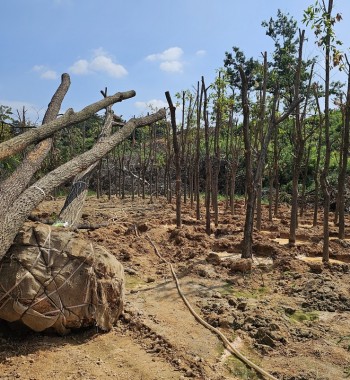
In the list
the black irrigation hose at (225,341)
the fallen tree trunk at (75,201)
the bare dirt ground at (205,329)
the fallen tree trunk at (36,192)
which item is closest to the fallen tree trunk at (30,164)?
the fallen tree trunk at (36,192)

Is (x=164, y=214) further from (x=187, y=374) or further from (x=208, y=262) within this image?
(x=187, y=374)

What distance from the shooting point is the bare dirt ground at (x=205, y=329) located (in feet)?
12.6

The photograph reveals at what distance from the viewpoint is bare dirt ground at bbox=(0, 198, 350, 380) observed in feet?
12.6

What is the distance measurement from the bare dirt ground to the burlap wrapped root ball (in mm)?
275

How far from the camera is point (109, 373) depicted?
3.71m

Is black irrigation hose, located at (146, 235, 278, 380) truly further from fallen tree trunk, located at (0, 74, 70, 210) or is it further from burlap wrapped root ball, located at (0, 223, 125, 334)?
fallen tree trunk, located at (0, 74, 70, 210)

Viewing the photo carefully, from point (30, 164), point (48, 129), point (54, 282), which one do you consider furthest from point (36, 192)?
point (48, 129)

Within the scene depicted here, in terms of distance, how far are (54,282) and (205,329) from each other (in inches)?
70.1

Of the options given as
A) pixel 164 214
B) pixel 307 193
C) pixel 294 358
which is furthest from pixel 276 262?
pixel 307 193

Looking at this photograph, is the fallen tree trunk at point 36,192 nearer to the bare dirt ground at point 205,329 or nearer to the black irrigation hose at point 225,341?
the bare dirt ground at point 205,329

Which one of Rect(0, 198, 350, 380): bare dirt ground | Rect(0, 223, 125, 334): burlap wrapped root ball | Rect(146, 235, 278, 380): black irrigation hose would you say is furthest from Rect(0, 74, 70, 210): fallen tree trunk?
Rect(146, 235, 278, 380): black irrigation hose

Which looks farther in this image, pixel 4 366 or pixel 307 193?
pixel 307 193

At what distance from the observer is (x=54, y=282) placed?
407 cm

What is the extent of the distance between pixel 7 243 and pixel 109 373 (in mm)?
1542
